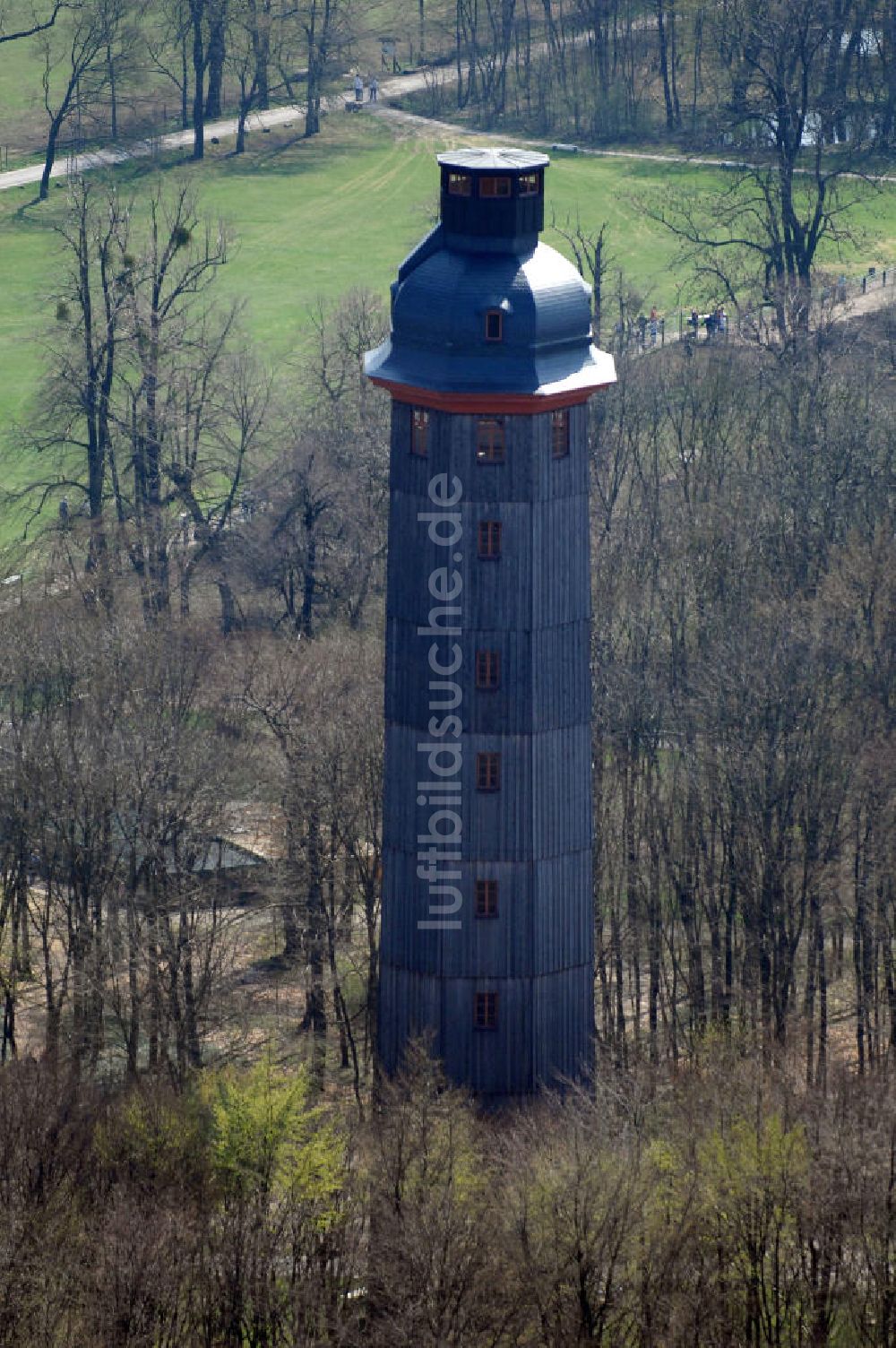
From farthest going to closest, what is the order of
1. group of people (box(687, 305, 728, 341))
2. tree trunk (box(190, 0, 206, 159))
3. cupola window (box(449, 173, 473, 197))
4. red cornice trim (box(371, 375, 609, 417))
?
Answer: tree trunk (box(190, 0, 206, 159))
group of people (box(687, 305, 728, 341))
cupola window (box(449, 173, 473, 197))
red cornice trim (box(371, 375, 609, 417))

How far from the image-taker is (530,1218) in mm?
70875

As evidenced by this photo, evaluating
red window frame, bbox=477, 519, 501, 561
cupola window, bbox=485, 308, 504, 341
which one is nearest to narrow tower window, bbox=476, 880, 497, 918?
red window frame, bbox=477, 519, 501, 561

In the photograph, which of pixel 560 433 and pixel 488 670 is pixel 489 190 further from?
pixel 488 670

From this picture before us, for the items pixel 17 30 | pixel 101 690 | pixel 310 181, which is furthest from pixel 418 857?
pixel 17 30

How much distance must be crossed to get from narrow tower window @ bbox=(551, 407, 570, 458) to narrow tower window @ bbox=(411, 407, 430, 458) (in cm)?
277

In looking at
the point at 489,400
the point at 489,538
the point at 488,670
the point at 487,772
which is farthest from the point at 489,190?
the point at 487,772

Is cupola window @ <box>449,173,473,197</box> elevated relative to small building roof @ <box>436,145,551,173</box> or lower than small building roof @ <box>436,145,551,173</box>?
lower

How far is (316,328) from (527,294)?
259ft

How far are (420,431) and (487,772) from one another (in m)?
7.98

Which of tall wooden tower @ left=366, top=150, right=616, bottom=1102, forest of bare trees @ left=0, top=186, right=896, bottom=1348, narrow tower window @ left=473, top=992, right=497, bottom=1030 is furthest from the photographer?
narrow tower window @ left=473, top=992, right=497, bottom=1030

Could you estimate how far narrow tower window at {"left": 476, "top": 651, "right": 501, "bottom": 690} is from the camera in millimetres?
74750

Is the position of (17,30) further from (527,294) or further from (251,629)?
(527,294)

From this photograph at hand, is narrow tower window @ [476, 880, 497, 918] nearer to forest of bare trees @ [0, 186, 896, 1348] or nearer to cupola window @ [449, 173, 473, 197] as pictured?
forest of bare trees @ [0, 186, 896, 1348]

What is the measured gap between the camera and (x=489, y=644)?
74.6m
